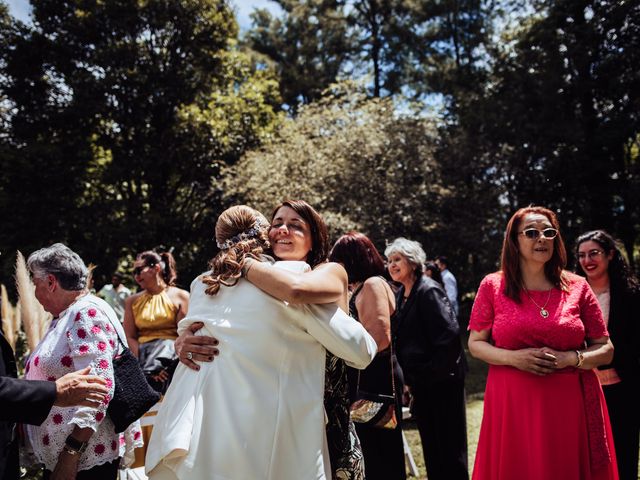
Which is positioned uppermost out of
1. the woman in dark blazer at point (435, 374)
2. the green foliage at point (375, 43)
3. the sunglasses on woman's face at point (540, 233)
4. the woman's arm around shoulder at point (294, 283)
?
Result: the green foliage at point (375, 43)

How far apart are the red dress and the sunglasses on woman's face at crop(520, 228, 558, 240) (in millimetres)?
341

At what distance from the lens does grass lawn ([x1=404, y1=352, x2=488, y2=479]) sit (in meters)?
5.62

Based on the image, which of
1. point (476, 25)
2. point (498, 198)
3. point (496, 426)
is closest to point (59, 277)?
point (496, 426)

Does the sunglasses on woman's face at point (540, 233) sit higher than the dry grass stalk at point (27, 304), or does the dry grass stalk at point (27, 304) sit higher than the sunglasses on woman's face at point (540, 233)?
the sunglasses on woman's face at point (540, 233)

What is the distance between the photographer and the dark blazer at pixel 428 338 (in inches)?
166

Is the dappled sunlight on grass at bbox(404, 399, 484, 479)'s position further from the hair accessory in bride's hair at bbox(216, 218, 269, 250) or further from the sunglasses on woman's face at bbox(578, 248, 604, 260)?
the hair accessory in bride's hair at bbox(216, 218, 269, 250)

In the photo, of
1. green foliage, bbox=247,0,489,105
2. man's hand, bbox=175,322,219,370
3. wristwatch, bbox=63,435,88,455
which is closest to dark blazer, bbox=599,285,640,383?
man's hand, bbox=175,322,219,370

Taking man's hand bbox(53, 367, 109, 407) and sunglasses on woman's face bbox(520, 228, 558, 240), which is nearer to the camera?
man's hand bbox(53, 367, 109, 407)

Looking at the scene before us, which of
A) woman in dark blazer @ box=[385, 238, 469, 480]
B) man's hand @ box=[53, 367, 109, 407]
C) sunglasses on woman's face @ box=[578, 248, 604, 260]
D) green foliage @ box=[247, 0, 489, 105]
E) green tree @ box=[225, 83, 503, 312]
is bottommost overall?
woman in dark blazer @ box=[385, 238, 469, 480]

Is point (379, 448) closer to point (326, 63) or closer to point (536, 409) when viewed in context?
A: point (536, 409)

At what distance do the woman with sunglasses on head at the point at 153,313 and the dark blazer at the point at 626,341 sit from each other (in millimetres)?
3793

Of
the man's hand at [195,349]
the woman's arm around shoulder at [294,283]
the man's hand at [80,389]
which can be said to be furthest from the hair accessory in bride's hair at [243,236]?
the man's hand at [80,389]

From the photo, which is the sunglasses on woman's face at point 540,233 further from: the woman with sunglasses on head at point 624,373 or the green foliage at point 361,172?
the green foliage at point 361,172

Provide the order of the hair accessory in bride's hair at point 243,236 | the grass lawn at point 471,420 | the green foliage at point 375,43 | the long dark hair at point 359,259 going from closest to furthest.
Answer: the hair accessory in bride's hair at point 243,236
the long dark hair at point 359,259
the grass lawn at point 471,420
the green foliage at point 375,43
